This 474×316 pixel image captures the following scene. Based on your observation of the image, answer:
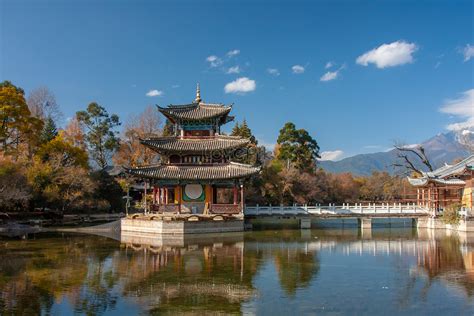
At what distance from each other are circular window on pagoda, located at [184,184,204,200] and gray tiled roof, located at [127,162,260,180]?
1309mm

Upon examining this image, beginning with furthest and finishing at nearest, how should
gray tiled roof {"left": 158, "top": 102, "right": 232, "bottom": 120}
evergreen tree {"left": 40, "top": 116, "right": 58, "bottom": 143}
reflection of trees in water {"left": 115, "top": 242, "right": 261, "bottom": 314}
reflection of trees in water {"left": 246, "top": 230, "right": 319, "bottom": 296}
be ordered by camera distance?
evergreen tree {"left": 40, "top": 116, "right": 58, "bottom": 143}
gray tiled roof {"left": 158, "top": 102, "right": 232, "bottom": 120}
reflection of trees in water {"left": 246, "top": 230, "right": 319, "bottom": 296}
reflection of trees in water {"left": 115, "top": 242, "right": 261, "bottom": 314}

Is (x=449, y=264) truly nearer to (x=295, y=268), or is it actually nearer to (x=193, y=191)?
(x=295, y=268)

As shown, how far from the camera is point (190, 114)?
3500 centimetres

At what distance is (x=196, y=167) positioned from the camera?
33.9 metres

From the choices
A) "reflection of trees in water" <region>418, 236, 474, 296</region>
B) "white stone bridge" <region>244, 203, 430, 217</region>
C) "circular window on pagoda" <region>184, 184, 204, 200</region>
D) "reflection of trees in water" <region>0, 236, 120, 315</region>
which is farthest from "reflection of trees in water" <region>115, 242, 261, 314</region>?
"white stone bridge" <region>244, 203, 430, 217</region>

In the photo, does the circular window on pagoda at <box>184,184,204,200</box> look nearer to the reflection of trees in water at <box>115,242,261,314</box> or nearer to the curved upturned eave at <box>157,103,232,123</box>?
the curved upturned eave at <box>157,103,232,123</box>

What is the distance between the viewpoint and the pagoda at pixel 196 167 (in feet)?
107

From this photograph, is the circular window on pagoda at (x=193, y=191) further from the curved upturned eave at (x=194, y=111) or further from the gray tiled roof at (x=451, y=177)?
the gray tiled roof at (x=451, y=177)

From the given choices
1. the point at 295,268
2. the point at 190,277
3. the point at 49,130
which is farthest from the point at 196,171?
the point at 49,130

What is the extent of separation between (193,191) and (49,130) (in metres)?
24.7

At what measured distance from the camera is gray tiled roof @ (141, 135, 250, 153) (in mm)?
33281

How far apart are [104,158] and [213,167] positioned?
33546mm

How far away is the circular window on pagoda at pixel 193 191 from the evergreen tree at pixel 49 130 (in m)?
22.1

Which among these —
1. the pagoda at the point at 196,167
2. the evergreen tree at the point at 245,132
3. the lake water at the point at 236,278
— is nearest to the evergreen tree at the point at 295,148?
the evergreen tree at the point at 245,132
